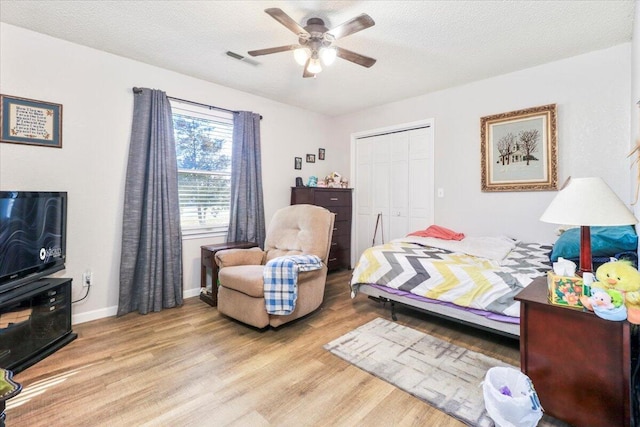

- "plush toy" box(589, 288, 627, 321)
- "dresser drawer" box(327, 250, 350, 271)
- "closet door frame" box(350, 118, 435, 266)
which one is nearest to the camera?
"plush toy" box(589, 288, 627, 321)

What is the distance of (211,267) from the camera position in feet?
9.96

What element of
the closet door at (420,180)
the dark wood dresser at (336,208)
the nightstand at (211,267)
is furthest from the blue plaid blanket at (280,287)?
the closet door at (420,180)

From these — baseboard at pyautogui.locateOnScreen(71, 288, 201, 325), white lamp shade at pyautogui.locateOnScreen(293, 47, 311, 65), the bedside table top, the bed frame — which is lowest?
baseboard at pyautogui.locateOnScreen(71, 288, 201, 325)

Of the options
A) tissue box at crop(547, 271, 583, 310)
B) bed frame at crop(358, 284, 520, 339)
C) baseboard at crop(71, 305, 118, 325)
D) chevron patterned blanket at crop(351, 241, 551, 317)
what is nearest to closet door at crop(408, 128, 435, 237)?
chevron patterned blanket at crop(351, 241, 551, 317)

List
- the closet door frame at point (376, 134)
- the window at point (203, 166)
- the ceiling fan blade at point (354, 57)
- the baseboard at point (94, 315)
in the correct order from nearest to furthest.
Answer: the ceiling fan blade at point (354, 57), the baseboard at point (94, 315), the window at point (203, 166), the closet door frame at point (376, 134)

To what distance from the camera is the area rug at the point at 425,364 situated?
5.26ft

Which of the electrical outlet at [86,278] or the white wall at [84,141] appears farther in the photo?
the electrical outlet at [86,278]

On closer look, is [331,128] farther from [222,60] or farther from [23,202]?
[23,202]

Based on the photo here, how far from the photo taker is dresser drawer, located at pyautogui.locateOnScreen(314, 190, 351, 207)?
13.4 feet

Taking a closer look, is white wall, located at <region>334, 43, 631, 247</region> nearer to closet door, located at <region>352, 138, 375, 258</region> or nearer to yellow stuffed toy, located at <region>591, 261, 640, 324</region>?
closet door, located at <region>352, 138, 375, 258</region>

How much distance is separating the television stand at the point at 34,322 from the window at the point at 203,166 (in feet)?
4.11

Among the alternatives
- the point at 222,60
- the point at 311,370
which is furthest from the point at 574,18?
the point at 311,370

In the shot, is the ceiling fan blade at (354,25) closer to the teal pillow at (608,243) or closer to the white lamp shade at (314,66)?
the white lamp shade at (314,66)

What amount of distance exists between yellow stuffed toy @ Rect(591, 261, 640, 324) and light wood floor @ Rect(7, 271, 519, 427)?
2.99 ft
